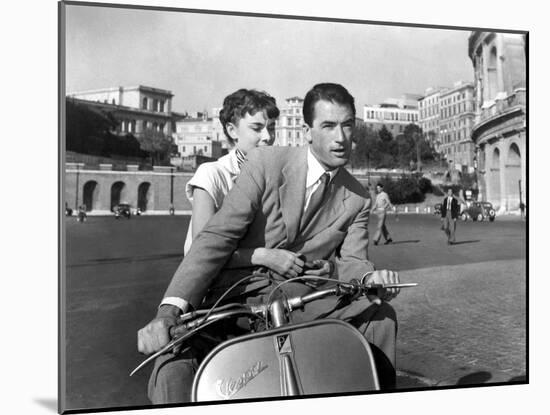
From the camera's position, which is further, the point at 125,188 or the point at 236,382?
the point at 125,188

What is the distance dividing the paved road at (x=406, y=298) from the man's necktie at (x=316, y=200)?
2.33 ft

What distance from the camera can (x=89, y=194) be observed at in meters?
4.17

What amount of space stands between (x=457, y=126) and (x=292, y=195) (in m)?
1.82

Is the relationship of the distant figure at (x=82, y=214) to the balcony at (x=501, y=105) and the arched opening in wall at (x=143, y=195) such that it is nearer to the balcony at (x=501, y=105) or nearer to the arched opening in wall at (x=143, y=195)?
the arched opening in wall at (x=143, y=195)

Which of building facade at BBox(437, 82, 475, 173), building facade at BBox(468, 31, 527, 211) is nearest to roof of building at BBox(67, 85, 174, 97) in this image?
building facade at BBox(437, 82, 475, 173)

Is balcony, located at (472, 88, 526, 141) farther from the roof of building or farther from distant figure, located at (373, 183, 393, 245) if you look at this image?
the roof of building

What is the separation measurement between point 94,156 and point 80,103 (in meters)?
0.32

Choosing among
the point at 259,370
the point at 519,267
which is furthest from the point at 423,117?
the point at 259,370

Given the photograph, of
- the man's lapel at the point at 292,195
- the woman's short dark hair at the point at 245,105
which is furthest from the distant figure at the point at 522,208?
the woman's short dark hair at the point at 245,105

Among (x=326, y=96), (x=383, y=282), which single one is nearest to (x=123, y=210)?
(x=326, y=96)

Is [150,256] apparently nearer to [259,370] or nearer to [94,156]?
[94,156]

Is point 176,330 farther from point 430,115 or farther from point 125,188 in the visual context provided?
point 430,115

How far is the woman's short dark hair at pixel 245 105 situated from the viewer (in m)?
4.33

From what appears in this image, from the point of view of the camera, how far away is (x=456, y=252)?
5.04m
